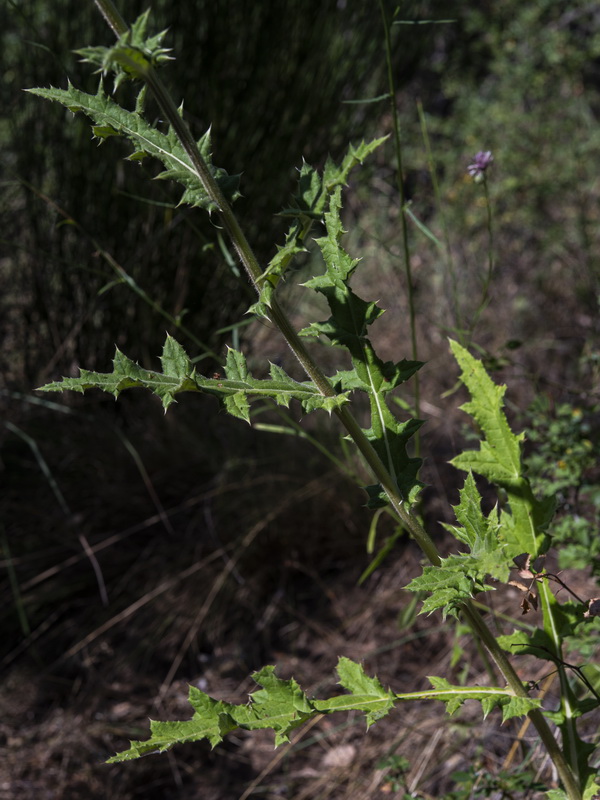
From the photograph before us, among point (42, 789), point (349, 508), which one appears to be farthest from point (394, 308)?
point (42, 789)

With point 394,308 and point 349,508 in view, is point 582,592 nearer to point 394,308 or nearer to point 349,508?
point 349,508

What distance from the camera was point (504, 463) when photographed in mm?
1093

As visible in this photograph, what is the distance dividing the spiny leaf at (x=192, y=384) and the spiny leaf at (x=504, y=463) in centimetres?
24

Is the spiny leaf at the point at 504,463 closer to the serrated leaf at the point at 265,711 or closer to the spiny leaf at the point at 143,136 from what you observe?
the serrated leaf at the point at 265,711

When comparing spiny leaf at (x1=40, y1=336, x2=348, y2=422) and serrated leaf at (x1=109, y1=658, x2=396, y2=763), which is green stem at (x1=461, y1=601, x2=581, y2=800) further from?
spiny leaf at (x1=40, y1=336, x2=348, y2=422)

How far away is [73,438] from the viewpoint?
2.64 m

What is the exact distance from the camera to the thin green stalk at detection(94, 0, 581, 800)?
0.81 meters

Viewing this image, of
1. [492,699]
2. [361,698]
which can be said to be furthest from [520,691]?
[361,698]

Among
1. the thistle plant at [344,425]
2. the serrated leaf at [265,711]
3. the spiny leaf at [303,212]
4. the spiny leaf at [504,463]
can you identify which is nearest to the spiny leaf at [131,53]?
the thistle plant at [344,425]

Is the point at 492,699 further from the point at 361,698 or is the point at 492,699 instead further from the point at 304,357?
the point at 304,357

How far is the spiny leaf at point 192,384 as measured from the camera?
896 millimetres

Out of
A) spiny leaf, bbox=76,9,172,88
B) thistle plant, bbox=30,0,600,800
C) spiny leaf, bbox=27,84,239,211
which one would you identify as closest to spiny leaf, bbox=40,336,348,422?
thistle plant, bbox=30,0,600,800

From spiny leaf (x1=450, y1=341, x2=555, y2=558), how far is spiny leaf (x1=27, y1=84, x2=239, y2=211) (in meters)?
0.40

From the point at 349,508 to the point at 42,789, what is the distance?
40.8 inches
